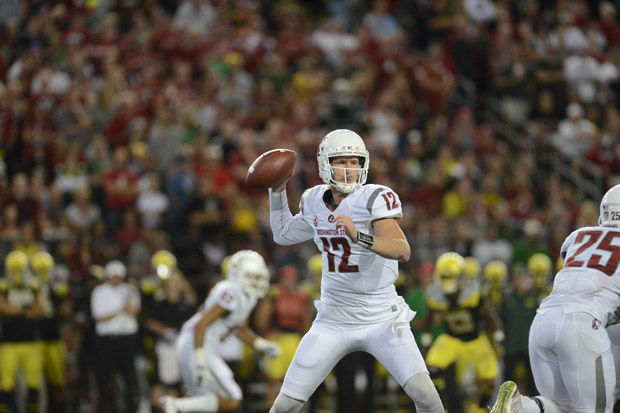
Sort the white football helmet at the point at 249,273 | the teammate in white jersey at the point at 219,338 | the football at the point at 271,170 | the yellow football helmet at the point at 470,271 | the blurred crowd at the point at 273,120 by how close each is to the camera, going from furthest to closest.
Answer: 1. the blurred crowd at the point at 273,120
2. the yellow football helmet at the point at 470,271
3. the white football helmet at the point at 249,273
4. the teammate in white jersey at the point at 219,338
5. the football at the point at 271,170

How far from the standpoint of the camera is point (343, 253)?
559 cm

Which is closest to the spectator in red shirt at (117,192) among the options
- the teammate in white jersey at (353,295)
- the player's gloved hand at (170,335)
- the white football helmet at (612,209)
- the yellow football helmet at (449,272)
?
the player's gloved hand at (170,335)

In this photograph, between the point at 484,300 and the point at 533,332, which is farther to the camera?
the point at 484,300

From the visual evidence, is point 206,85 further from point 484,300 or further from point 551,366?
point 551,366

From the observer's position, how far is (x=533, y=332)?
18.8ft

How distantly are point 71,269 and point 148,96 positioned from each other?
2659mm

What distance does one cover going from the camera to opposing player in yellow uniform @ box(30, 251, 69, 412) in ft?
32.5

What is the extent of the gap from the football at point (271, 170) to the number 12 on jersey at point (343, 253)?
472 mm

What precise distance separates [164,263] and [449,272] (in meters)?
3.00

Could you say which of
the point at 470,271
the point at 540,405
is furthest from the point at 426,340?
the point at 540,405

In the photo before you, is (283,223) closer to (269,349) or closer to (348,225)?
(348,225)

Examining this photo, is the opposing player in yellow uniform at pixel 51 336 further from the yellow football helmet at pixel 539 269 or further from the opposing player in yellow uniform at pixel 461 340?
the yellow football helmet at pixel 539 269

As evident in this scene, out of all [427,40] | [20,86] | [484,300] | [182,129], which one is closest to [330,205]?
[484,300]

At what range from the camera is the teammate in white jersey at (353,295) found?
5441mm
